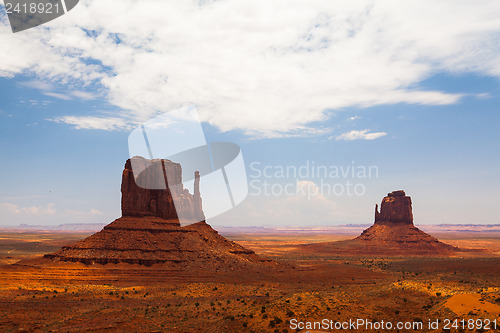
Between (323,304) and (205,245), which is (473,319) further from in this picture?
(205,245)

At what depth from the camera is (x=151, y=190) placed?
71.7 metres

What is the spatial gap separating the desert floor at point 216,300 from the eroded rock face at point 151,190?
13.7 metres

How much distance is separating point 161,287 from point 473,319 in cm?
3956

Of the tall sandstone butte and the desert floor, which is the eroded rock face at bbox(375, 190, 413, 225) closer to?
the tall sandstone butte

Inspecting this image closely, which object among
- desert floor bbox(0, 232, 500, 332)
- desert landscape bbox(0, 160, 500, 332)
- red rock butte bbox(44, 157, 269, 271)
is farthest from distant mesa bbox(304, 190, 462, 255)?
red rock butte bbox(44, 157, 269, 271)

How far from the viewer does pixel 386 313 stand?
29938mm

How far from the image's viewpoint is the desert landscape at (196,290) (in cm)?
2789

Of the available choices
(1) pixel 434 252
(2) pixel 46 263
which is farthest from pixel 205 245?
(1) pixel 434 252

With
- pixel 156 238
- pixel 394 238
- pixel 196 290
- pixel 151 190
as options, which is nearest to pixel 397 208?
pixel 394 238

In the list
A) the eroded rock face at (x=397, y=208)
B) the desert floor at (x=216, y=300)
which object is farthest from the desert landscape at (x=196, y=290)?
the eroded rock face at (x=397, y=208)

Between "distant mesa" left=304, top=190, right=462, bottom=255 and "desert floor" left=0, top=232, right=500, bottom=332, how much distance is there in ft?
185

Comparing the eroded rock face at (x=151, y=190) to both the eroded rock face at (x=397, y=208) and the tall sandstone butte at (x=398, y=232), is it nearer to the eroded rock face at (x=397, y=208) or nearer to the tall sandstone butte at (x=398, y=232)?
the tall sandstone butte at (x=398, y=232)

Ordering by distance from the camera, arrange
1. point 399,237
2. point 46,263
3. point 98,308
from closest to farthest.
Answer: point 98,308 → point 46,263 → point 399,237

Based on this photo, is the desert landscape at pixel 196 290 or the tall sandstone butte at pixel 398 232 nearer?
the desert landscape at pixel 196 290
